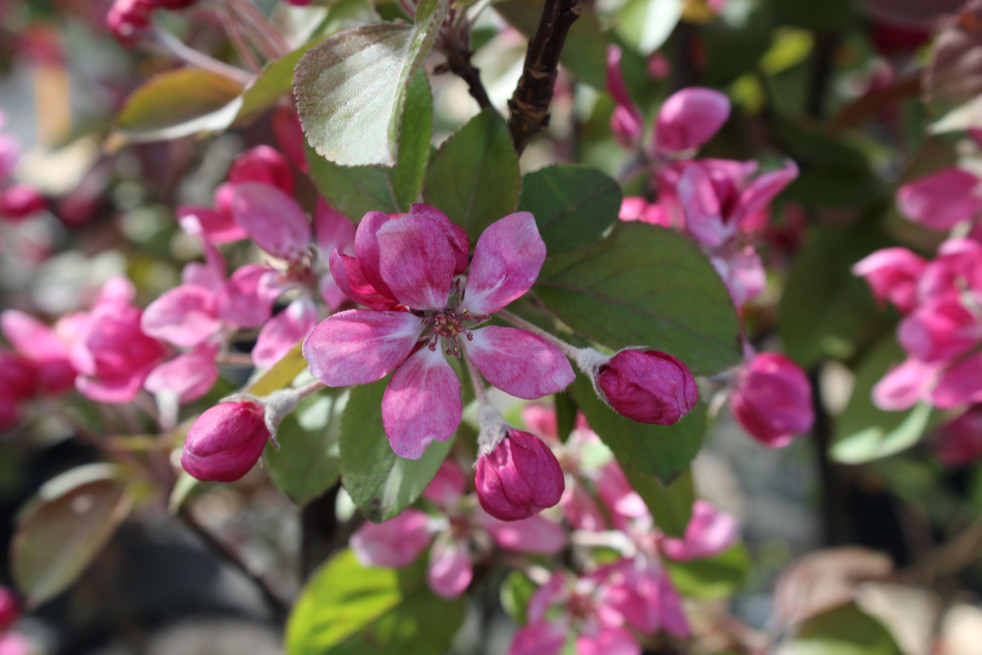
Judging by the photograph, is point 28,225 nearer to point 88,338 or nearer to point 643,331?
point 88,338

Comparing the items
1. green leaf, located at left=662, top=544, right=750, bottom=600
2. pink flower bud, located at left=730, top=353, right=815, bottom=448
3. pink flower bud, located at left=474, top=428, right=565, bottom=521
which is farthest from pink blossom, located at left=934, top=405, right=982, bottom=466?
pink flower bud, located at left=474, top=428, right=565, bottom=521

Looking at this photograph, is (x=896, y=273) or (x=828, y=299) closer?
(x=896, y=273)

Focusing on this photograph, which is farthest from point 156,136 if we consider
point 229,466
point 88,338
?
point 229,466

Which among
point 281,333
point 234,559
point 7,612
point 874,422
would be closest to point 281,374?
point 281,333

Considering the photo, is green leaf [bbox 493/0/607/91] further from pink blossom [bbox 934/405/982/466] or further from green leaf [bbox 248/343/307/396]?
pink blossom [bbox 934/405/982/466]

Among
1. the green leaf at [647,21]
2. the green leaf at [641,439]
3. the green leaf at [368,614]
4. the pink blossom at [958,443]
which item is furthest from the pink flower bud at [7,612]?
the pink blossom at [958,443]

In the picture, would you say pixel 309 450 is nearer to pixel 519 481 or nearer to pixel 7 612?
pixel 519 481
